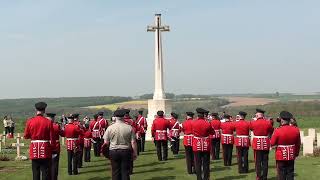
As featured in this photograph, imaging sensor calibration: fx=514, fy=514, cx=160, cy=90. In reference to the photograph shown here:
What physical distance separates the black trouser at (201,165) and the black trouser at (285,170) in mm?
2538

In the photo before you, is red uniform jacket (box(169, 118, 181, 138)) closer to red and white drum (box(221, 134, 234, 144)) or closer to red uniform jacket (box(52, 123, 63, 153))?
red and white drum (box(221, 134, 234, 144))

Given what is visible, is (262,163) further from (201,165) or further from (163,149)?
(163,149)

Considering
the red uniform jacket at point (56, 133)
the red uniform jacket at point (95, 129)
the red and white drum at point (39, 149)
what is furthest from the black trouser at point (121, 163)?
the red uniform jacket at point (95, 129)

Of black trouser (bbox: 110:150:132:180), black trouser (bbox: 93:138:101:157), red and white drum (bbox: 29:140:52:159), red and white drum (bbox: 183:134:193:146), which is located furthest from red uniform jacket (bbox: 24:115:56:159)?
black trouser (bbox: 93:138:101:157)

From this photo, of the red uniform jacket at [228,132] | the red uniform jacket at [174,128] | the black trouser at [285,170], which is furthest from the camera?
the red uniform jacket at [174,128]

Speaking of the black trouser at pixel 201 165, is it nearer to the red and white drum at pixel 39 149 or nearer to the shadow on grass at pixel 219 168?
the shadow on grass at pixel 219 168

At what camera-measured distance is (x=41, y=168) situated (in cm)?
1220

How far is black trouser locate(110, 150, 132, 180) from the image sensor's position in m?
11.5

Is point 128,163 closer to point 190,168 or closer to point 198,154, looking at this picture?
point 198,154

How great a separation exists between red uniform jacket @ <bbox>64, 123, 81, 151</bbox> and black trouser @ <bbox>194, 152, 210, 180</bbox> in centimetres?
416

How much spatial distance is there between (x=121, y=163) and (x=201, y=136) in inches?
128

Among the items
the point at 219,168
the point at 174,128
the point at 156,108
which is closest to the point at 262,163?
the point at 219,168

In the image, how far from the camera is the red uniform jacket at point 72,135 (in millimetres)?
16172

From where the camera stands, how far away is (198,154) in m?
14.2
